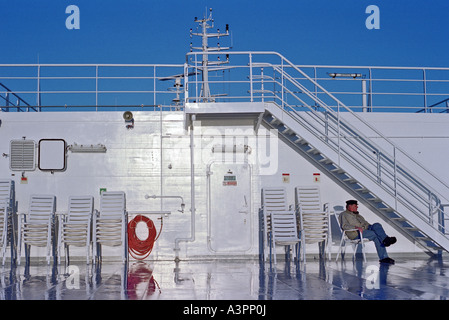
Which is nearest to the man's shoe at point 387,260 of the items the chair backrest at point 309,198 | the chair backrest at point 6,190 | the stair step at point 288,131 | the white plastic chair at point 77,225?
the chair backrest at point 309,198

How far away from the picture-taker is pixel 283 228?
973 cm

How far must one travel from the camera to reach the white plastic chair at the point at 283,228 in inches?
373

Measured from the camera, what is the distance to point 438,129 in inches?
424

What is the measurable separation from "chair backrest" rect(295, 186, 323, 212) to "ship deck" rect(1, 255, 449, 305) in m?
0.94

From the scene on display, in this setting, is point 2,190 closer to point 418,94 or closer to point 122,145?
point 122,145

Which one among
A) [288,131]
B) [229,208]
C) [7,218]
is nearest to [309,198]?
[288,131]

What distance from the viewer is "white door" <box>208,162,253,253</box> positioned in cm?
1018

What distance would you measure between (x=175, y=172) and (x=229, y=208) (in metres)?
1.18

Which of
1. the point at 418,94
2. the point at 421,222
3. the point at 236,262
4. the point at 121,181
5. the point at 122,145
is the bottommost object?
the point at 236,262

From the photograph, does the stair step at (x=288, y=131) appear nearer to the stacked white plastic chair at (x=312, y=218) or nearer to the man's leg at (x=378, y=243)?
the stacked white plastic chair at (x=312, y=218)

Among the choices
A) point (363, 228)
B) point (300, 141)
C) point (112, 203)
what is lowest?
point (363, 228)

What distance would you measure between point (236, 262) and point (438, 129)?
4.59 meters

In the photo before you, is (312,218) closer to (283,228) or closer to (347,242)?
(283,228)

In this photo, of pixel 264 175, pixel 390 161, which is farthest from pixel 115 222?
pixel 390 161
